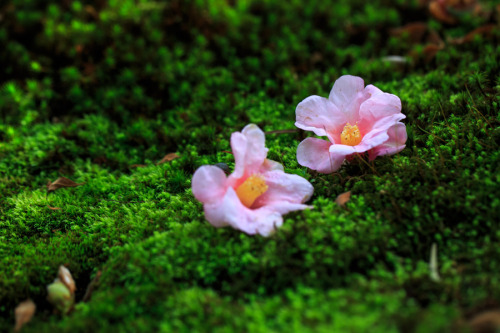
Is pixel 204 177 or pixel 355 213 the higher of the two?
pixel 204 177

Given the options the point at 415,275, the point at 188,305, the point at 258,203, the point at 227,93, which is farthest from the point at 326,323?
the point at 227,93

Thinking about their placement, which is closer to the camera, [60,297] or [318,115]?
[60,297]

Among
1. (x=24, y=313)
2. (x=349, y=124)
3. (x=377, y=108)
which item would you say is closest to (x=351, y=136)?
(x=349, y=124)

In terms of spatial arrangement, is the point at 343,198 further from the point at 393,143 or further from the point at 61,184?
the point at 61,184

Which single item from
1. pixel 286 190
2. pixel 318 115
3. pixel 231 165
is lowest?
pixel 231 165

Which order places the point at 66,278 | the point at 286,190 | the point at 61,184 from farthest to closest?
the point at 61,184, the point at 286,190, the point at 66,278

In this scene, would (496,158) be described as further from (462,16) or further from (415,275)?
(462,16)
